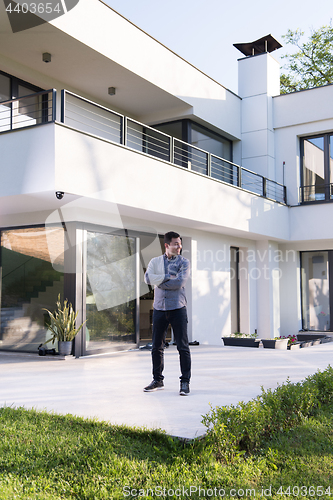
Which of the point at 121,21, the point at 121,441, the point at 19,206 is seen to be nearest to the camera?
the point at 121,441

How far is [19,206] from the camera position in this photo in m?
8.84

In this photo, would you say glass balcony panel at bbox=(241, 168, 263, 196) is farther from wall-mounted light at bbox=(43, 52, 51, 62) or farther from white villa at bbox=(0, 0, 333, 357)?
wall-mounted light at bbox=(43, 52, 51, 62)

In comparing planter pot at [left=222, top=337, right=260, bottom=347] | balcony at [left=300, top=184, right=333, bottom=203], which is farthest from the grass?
balcony at [left=300, top=184, right=333, bottom=203]

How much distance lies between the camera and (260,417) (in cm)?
398

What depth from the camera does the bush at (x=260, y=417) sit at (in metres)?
3.65

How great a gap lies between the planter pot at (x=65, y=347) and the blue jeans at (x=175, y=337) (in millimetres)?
3460

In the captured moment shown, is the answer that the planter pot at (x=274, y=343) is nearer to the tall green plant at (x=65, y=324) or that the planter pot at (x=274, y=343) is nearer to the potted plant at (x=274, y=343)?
the potted plant at (x=274, y=343)

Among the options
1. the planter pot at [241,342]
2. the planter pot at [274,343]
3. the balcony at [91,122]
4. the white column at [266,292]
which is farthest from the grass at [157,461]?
the white column at [266,292]

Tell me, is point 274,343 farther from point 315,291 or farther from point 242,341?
point 315,291

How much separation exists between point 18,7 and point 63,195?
3.18m

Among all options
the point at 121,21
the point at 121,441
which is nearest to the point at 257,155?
the point at 121,21

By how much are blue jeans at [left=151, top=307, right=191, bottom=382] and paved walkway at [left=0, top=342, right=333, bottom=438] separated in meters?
0.28

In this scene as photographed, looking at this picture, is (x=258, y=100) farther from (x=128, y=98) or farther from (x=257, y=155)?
(x=128, y=98)

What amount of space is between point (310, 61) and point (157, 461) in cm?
2411
